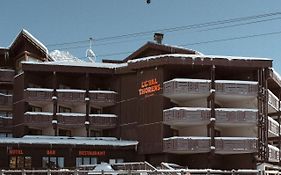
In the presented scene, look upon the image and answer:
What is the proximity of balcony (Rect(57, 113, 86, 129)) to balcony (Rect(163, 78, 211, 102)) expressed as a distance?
9.31m

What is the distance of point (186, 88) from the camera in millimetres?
47250

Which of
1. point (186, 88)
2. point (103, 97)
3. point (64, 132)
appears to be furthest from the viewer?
point (64, 132)

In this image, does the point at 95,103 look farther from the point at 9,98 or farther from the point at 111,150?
the point at 9,98

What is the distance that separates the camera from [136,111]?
168ft

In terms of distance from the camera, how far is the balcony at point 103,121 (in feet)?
172

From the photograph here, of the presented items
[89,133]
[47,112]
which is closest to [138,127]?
[89,133]

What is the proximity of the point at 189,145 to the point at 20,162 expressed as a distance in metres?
15.2

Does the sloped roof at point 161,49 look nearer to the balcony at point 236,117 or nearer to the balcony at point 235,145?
the balcony at point 236,117

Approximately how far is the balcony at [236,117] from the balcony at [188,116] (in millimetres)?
1052

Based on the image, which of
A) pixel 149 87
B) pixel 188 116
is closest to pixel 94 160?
pixel 149 87

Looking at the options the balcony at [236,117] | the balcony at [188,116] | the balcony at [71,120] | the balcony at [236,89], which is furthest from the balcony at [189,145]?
the balcony at [71,120]

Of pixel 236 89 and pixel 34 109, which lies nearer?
pixel 236 89

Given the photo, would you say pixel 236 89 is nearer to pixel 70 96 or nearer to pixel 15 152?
pixel 70 96

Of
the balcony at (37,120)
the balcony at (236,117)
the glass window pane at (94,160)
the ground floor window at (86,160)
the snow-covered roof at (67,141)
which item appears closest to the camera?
the balcony at (236,117)
